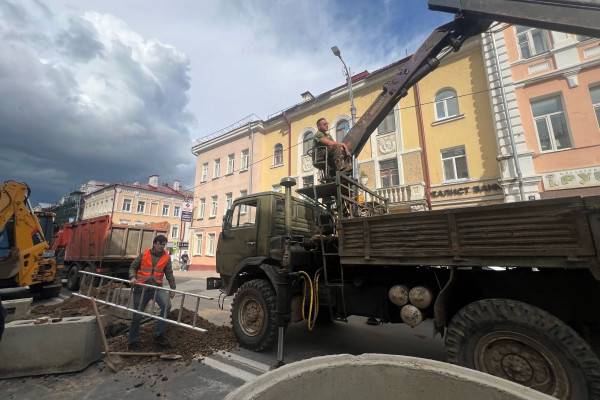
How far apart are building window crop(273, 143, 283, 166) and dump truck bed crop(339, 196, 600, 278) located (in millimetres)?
16817

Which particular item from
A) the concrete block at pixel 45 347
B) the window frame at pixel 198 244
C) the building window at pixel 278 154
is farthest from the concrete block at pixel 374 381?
the window frame at pixel 198 244

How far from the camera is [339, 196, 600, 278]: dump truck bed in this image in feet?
8.47

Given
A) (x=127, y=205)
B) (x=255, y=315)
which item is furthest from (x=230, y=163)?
(x=127, y=205)

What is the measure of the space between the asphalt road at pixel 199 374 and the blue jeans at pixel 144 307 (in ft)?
2.07

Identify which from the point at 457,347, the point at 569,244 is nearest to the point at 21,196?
the point at 457,347

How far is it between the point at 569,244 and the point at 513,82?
Answer: 1228 cm

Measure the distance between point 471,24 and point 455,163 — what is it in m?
8.85

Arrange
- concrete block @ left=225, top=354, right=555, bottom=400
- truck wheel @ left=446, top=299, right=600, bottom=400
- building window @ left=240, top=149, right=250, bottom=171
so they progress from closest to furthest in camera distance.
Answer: concrete block @ left=225, top=354, right=555, bottom=400 < truck wheel @ left=446, top=299, right=600, bottom=400 < building window @ left=240, top=149, right=250, bottom=171

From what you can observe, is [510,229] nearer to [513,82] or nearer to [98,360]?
[98,360]

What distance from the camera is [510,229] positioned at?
9.59 ft

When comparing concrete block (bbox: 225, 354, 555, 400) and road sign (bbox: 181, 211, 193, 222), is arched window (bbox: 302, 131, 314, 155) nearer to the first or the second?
road sign (bbox: 181, 211, 193, 222)

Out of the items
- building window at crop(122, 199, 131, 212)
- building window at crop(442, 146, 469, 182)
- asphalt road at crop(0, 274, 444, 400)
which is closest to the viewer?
asphalt road at crop(0, 274, 444, 400)

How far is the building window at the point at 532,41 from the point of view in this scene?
11364mm

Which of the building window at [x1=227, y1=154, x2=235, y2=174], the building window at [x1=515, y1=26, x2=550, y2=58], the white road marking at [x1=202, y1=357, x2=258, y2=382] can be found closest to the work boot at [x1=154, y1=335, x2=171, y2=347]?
the white road marking at [x1=202, y1=357, x2=258, y2=382]
